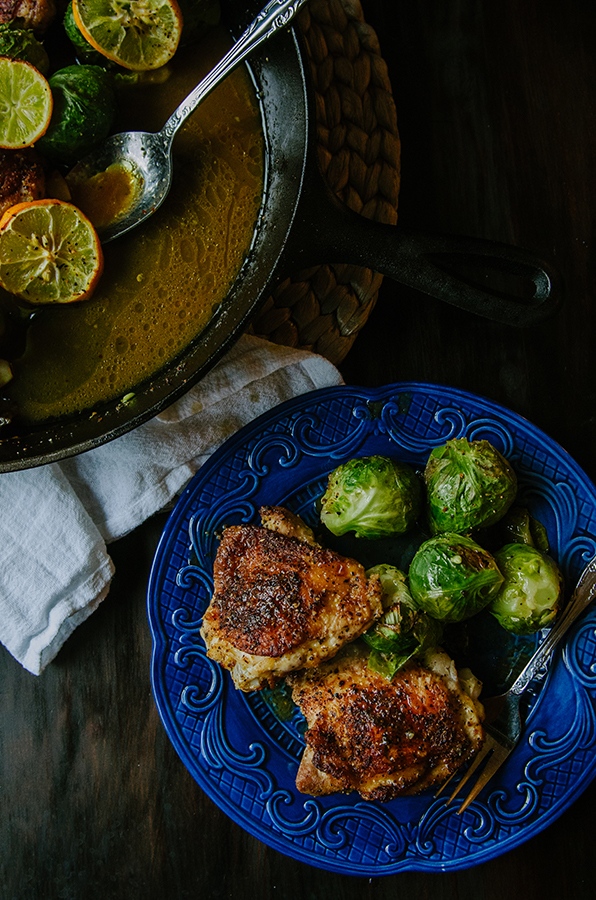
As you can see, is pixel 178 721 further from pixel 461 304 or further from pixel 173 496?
pixel 461 304

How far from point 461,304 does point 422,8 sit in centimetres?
156

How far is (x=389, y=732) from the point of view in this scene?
97.2 inches

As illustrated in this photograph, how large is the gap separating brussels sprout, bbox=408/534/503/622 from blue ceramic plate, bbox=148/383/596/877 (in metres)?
0.23

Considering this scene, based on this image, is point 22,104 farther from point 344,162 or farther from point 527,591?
point 527,591

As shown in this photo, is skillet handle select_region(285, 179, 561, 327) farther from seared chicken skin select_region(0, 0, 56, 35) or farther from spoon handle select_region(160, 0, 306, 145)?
seared chicken skin select_region(0, 0, 56, 35)

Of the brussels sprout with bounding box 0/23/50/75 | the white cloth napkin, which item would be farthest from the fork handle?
the brussels sprout with bounding box 0/23/50/75

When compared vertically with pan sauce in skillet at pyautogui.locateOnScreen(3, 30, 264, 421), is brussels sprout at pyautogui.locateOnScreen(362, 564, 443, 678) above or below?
below

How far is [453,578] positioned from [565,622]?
0.53m

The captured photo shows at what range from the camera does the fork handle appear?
8.43ft

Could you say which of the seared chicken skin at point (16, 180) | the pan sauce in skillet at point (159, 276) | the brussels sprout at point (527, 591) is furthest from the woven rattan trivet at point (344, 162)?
the brussels sprout at point (527, 591)

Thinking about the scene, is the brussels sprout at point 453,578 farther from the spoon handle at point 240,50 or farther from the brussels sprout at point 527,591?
the spoon handle at point 240,50

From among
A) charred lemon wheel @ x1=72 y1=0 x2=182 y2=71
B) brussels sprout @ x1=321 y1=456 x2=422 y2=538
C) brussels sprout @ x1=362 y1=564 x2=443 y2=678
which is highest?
charred lemon wheel @ x1=72 y1=0 x2=182 y2=71

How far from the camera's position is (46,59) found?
240 cm

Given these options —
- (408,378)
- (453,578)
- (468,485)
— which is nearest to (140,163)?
(408,378)
